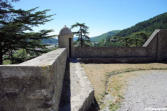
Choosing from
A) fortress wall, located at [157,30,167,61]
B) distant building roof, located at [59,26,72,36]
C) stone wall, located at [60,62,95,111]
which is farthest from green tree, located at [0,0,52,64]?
fortress wall, located at [157,30,167,61]

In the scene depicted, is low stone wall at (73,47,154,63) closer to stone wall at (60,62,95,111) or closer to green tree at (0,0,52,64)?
green tree at (0,0,52,64)

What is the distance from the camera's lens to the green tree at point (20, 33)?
9.21 meters

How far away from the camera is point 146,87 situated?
487cm

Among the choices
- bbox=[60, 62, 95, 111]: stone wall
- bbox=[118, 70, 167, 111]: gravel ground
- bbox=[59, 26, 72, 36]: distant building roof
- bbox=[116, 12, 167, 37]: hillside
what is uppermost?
bbox=[116, 12, 167, 37]: hillside

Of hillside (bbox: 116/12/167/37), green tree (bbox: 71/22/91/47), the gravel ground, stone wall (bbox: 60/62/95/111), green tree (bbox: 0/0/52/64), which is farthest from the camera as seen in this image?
hillside (bbox: 116/12/167/37)

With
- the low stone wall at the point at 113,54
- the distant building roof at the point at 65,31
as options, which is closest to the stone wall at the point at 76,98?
the low stone wall at the point at 113,54

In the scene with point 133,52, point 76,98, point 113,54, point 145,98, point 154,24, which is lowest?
point 145,98

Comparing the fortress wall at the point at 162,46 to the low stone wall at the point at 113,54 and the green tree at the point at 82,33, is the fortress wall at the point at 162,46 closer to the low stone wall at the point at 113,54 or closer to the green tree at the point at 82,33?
the low stone wall at the point at 113,54

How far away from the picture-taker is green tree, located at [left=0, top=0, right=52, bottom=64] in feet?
30.2

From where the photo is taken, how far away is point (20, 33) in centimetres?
1006

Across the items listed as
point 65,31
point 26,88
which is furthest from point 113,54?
point 26,88

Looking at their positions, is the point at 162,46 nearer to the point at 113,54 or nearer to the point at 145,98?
the point at 113,54

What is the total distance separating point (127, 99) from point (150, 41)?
350 inches

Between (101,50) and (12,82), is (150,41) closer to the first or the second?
(101,50)
